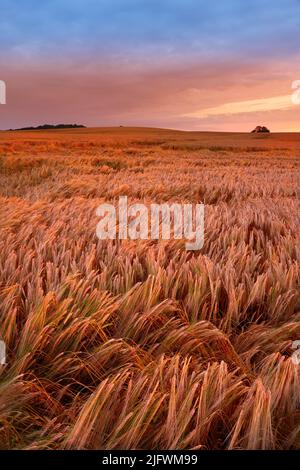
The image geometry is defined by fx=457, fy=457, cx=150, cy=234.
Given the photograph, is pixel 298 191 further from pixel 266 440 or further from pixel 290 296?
pixel 266 440

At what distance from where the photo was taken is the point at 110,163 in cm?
1227

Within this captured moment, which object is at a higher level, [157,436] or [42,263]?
[42,263]

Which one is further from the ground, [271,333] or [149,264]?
[149,264]

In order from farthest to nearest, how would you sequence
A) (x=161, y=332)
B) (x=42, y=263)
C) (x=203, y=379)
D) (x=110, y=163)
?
(x=110, y=163), (x=42, y=263), (x=161, y=332), (x=203, y=379)

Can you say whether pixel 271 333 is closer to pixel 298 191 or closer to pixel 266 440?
pixel 266 440

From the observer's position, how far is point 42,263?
2.40m

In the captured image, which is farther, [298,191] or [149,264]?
[298,191]

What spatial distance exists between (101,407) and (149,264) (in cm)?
123

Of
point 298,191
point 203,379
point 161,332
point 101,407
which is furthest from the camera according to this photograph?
point 298,191

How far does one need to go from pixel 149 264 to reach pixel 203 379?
1115 millimetres
